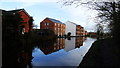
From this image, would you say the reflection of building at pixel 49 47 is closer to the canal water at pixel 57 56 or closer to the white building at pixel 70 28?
the canal water at pixel 57 56

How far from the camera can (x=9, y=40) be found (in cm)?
1515

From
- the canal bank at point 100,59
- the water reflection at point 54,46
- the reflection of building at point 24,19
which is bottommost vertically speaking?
the water reflection at point 54,46

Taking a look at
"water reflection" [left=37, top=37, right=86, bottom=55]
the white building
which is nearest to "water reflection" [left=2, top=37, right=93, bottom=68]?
"water reflection" [left=37, top=37, right=86, bottom=55]

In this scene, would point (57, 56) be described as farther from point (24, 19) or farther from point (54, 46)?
point (24, 19)

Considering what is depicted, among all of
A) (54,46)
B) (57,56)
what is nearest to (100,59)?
(57,56)

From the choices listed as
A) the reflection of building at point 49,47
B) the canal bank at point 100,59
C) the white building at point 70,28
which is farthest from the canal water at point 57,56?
the white building at point 70,28

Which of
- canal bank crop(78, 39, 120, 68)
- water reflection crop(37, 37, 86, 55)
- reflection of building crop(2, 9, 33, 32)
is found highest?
reflection of building crop(2, 9, 33, 32)

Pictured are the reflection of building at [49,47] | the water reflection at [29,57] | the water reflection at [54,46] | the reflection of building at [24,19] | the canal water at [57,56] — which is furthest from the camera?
the reflection of building at [24,19]

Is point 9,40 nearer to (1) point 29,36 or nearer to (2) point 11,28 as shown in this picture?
(2) point 11,28

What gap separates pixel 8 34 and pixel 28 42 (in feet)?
16.1

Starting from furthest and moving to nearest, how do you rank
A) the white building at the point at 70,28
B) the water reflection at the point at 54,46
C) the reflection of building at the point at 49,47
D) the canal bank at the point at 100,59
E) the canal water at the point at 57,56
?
1. the white building at the point at 70,28
2. the water reflection at the point at 54,46
3. the reflection of building at the point at 49,47
4. the canal water at the point at 57,56
5. the canal bank at the point at 100,59

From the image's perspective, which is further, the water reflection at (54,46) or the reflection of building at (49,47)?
the water reflection at (54,46)

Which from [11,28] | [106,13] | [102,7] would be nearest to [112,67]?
[102,7]

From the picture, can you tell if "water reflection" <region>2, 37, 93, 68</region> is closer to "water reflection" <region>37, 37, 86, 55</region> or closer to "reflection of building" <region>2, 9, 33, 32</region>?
"water reflection" <region>37, 37, 86, 55</region>
